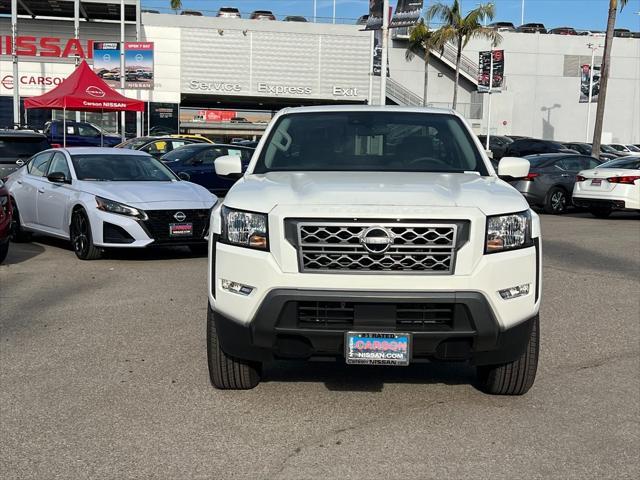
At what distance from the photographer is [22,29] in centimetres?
5450

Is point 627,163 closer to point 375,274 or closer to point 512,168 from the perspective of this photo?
point 512,168

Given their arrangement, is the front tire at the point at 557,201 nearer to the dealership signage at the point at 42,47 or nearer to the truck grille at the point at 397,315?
the truck grille at the point at 397,315

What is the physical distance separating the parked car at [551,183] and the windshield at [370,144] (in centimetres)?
1496

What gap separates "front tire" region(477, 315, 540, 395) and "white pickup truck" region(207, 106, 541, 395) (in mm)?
162

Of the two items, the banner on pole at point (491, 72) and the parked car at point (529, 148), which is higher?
the banner on pole at point (491, 72)

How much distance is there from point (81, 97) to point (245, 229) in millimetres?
20670

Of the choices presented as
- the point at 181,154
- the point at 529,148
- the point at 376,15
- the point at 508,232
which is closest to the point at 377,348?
the point at 508,232

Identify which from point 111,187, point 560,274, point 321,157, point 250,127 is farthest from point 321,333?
point 250,127

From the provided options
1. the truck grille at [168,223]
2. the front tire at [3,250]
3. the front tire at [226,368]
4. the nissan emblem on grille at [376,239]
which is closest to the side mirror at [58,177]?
the front tire at [3,250]

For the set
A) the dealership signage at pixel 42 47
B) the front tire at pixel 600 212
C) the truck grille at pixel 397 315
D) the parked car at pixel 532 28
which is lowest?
the front tire at pixel 600 212

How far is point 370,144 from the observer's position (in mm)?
6098

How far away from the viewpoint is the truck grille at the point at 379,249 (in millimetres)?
4527

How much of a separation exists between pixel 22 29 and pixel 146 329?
52717 mm

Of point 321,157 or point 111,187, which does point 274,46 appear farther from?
point 321,157
